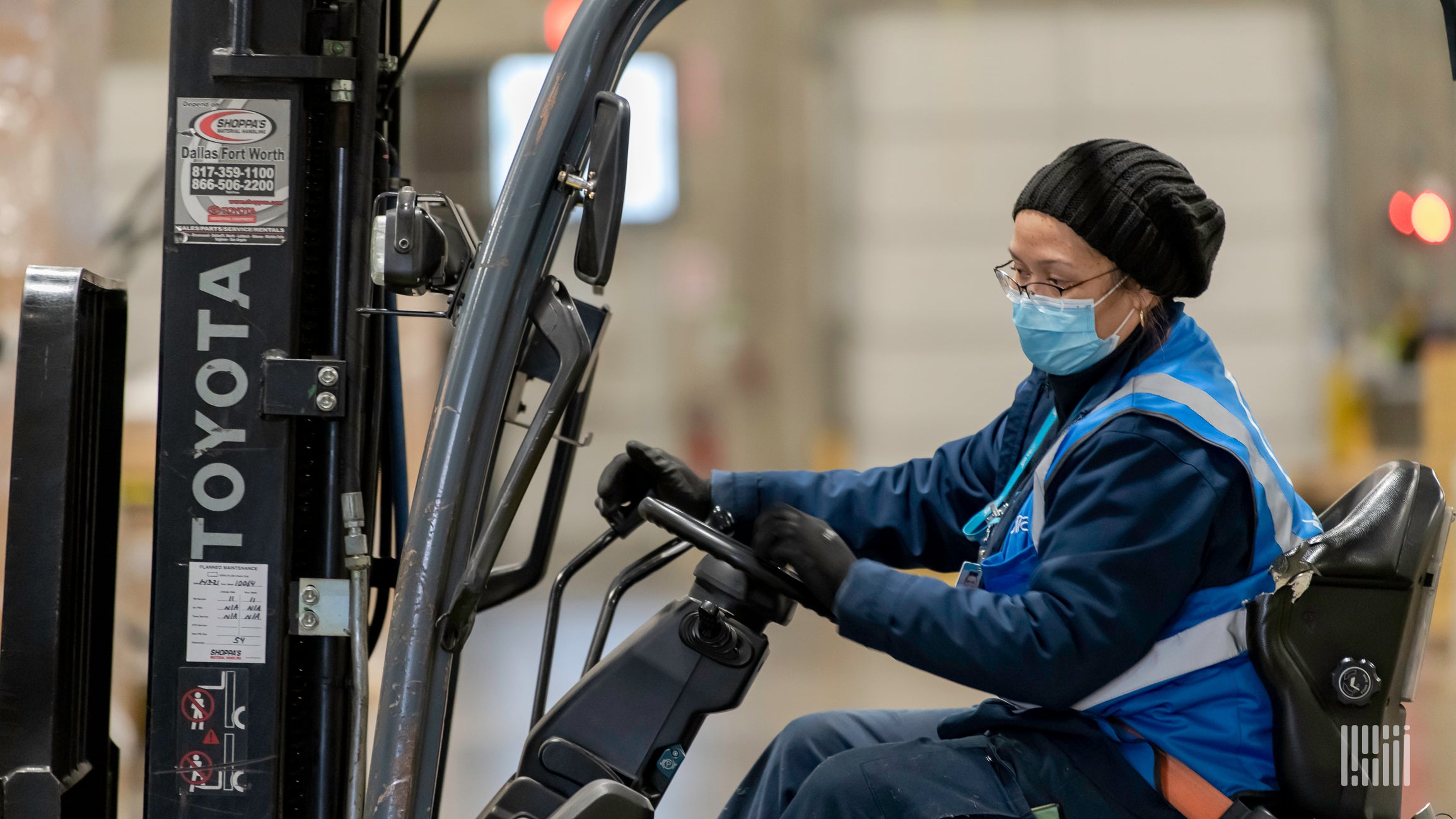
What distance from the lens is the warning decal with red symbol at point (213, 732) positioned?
2135mm

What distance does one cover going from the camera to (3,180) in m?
4.30

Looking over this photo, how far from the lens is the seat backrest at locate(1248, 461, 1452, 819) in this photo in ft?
5.92

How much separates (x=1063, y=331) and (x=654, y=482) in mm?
903

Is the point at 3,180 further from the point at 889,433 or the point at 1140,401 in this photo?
the point at 889,433

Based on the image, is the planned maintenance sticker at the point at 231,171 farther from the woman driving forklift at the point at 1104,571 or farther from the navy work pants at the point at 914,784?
the navy work pants at the point at 914,784

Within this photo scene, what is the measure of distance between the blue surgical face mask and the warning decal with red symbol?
1538 mm

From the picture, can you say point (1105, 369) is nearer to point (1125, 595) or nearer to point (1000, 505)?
point (1000, 505)

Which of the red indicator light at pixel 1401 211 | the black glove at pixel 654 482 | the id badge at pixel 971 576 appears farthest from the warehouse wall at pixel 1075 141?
the id badge at pixel 971 576

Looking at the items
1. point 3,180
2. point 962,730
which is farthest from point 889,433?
point 962,730

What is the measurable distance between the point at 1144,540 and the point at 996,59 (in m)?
9.60

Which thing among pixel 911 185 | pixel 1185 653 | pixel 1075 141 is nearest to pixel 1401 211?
pixel 1075 141

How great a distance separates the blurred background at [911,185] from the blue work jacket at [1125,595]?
275 inches

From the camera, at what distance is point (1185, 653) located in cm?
185

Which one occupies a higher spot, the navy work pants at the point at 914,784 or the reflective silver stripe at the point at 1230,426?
the reflective silver stripe at the point at 1230,426
